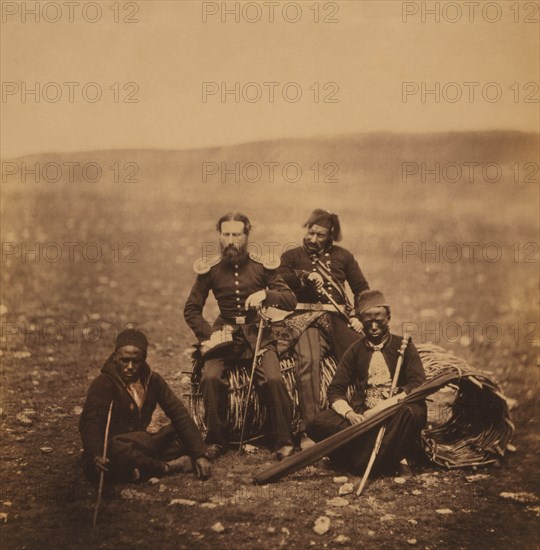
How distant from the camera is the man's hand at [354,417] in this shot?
2923 mm

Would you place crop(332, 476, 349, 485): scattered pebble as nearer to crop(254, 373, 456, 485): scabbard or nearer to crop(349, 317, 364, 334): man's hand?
crop(254, 373, 456, 485): scabbard

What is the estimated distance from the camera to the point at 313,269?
3564mm

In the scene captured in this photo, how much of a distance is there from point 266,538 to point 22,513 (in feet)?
3.33

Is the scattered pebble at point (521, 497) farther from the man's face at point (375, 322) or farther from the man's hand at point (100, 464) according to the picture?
the man's hand at point (100, 464)

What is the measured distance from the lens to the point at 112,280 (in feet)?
11.6

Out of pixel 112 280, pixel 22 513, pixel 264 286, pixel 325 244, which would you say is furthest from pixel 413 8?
pixel 22 513

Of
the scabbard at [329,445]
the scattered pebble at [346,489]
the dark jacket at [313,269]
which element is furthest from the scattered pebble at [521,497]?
the dark jacket at [313,269]

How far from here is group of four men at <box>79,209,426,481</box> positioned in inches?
111

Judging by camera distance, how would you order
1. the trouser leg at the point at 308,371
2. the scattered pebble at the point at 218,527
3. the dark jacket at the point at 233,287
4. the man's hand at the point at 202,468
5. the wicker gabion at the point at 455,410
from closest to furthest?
the scattered pebble at the point at 218,527
the man's hand at the point at 202,468
the wicker gabion at the point at 455,410
the trouser leg at the point at 308,371
the dark jacket at the point at 233,287

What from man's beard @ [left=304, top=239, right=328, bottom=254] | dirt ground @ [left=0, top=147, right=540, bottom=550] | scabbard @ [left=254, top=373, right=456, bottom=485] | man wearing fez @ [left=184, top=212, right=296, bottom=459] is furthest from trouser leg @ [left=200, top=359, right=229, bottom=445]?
man's beard @ [left=304, top=239, right=328, bottom=254]

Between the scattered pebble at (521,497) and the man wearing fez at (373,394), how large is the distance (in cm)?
40

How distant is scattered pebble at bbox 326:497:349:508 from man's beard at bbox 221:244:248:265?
1.19m

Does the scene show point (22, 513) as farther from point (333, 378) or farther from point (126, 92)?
point (126, 92)

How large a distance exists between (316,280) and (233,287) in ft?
1.43
